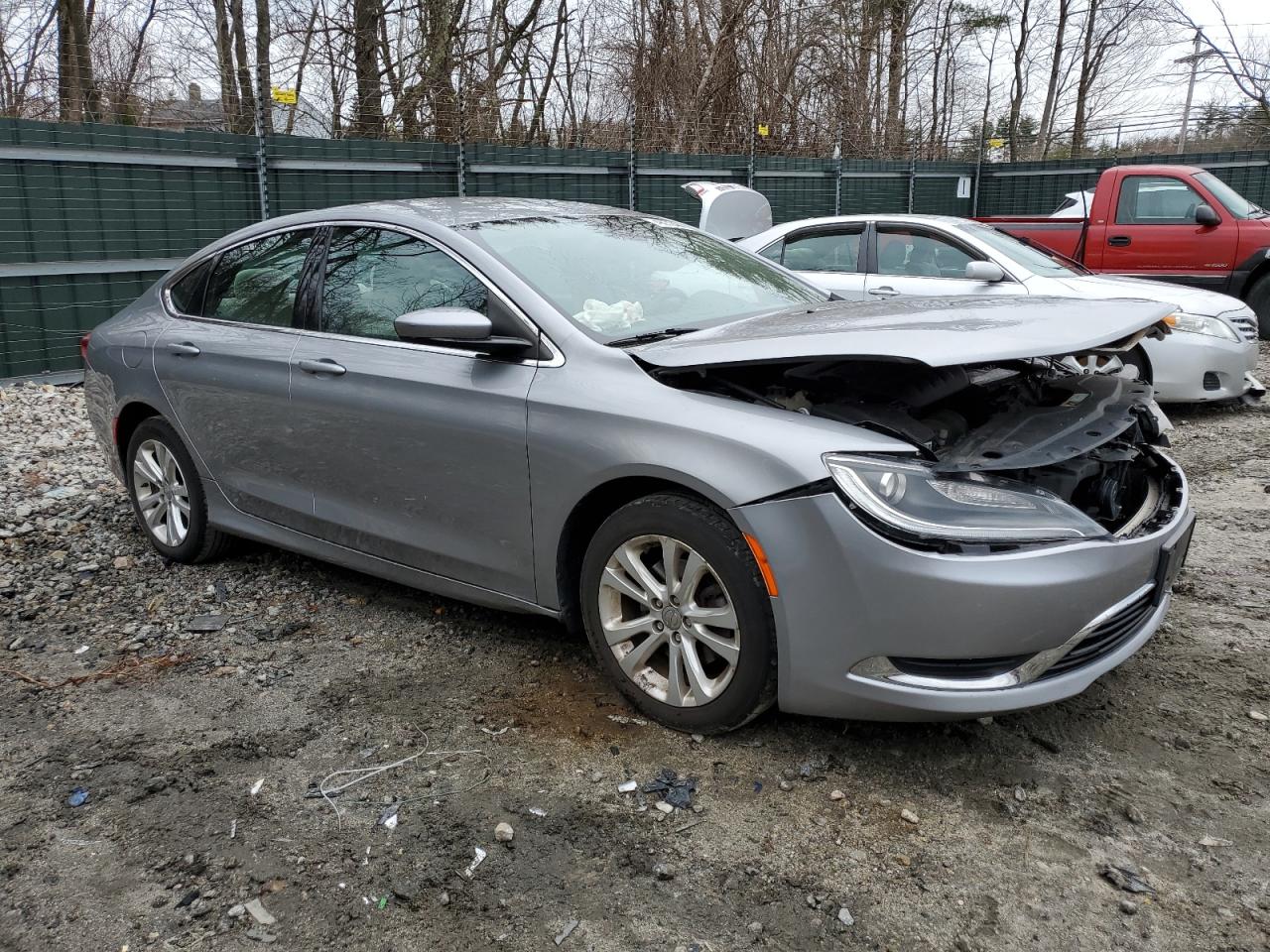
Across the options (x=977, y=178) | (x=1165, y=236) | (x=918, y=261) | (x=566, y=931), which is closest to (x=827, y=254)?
(x=918, y=261)

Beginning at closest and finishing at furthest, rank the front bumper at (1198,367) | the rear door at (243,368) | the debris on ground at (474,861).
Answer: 1. the debris on ground at (474,861)
2. the rear door at (243,368)
3. the front bumper at (1198,367)

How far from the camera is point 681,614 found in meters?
3.01

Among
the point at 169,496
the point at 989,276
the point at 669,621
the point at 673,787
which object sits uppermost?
the point at 989,276

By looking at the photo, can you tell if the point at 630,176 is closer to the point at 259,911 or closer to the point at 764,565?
the point at 764,565

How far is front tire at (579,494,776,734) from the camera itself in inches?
112

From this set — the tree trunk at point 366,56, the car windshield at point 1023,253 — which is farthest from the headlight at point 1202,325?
the tree trunk at point 366,56

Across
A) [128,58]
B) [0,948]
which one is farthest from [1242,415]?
[128,58]

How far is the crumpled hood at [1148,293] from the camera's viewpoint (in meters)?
7.32

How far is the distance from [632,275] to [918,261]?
4.90m

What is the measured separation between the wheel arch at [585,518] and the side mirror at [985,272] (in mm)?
4685

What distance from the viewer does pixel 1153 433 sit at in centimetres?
365

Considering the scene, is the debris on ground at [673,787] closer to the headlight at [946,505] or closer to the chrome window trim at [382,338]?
the headlight at [946,505]

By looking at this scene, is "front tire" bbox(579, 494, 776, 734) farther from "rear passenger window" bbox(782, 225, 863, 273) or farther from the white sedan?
"rear passenger window" bbox(782, 225, 863, 273)

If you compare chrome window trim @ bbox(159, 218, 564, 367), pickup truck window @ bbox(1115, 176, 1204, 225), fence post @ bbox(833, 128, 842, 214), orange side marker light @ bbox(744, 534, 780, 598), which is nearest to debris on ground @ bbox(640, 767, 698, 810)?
orange side marker light @ bbox(744, 534, 780, 598)
